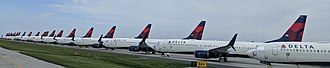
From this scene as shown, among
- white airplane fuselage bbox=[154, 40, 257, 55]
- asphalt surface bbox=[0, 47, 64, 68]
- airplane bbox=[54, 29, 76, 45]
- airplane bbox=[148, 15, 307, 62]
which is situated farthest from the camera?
airplane bbox=[54, 29, 76, 45]

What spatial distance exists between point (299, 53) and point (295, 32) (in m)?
17.8

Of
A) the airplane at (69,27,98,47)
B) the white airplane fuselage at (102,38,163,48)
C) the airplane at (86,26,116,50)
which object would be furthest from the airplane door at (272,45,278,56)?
the airplane at (69,27,98,47)

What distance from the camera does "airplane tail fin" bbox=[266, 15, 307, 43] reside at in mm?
46969

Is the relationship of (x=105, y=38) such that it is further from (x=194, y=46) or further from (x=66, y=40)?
(x=194, y=46)

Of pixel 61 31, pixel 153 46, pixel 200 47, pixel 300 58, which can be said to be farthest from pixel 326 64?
pixel 61 31

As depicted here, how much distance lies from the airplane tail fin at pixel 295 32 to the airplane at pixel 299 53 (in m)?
15.9

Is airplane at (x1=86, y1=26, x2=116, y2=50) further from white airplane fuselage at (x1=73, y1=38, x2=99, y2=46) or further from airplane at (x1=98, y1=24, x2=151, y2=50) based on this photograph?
airplane at (x1=98, y1=24, x2=151, y2=50)

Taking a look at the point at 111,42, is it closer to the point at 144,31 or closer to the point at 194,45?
the point at 144,31

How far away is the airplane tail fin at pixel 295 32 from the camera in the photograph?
46969 mm

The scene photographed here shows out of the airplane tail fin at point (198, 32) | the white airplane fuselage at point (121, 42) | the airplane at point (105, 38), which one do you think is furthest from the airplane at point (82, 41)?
the airplane tail fin at point (198, 32)

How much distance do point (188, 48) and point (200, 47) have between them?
192 centimetres

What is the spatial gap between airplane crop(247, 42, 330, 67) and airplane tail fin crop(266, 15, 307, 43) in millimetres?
15915

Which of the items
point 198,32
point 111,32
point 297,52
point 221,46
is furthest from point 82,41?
point 297,52

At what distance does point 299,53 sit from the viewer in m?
30.5
